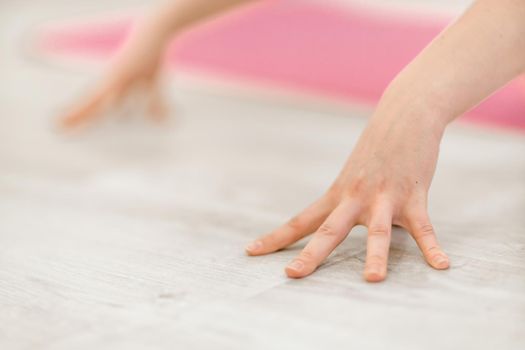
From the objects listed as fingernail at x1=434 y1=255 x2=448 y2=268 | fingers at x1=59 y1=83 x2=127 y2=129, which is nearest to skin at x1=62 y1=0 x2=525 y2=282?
fingernail at x1=434 y1=255 x2=448 y2=268

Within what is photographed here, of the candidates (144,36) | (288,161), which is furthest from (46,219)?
(144,36)

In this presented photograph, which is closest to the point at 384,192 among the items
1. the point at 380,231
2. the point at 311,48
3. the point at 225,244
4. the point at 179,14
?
the point at 380,231

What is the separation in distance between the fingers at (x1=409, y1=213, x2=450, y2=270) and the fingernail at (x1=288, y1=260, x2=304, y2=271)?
0.10 m

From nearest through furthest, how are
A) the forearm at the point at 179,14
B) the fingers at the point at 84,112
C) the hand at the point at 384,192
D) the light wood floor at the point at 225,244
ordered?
the light wood floor at the point at 225,244, the hand at the point at 384,192, the forearm at the point at 179,14, the fingers at the point at 84,112

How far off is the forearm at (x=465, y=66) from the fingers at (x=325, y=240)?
0.31ft

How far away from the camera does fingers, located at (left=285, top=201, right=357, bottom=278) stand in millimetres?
638

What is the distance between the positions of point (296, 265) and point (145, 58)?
0.69 meters

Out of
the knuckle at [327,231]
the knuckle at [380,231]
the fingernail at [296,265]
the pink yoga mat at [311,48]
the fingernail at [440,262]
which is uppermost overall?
the pink yoga mat at [311,48]

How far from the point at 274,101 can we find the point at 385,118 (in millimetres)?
720

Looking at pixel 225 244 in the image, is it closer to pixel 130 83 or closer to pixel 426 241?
pixel 426 241

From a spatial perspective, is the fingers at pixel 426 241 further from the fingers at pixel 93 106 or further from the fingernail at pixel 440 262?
the fingers at pixel 93 106

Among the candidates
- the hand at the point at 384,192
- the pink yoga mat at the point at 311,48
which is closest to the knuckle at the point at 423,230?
the hand at the point at 384,192

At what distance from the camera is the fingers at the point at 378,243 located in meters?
0.62

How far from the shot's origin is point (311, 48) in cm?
150
